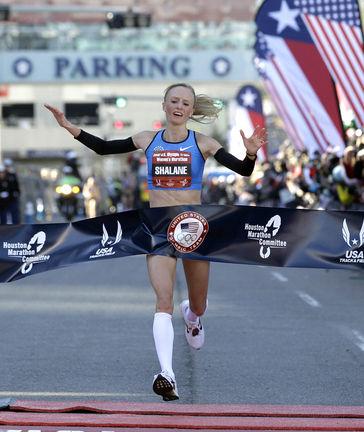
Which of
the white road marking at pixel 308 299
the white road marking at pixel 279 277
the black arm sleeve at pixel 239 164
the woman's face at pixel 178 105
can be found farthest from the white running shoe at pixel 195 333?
the white road marking at pixel 279 277

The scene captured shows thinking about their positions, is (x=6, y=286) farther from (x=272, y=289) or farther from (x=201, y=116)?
(x=201, y=116)

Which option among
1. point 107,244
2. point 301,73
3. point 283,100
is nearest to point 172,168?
point 107,244

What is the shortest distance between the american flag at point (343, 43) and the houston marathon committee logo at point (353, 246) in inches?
486

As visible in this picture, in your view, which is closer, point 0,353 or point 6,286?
point 0,353

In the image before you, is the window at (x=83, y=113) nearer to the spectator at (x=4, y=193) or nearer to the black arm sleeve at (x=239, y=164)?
the spectator at (x=4, y=193)

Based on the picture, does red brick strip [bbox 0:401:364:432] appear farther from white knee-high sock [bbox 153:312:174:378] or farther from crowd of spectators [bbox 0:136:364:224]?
crowd of spectators [bbox 0:136:364:224]

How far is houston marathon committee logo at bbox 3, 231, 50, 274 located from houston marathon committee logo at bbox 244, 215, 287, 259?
4.42 feet

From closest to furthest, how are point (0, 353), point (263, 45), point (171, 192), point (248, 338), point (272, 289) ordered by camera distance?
point (171, 192)
point (0, 353)
point (248, 338)
point (272, 289)
point (263, 45)

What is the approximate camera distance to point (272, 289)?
47.0ft

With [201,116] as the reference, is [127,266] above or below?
below

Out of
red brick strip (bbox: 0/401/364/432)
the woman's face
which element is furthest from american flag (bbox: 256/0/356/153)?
red brick strip (bbox: 0/401/364/432)

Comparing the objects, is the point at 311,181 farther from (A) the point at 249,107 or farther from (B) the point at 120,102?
(B) the point at 120,102

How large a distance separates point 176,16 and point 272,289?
286 feet

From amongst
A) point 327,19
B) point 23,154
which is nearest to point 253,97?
point 327,19
